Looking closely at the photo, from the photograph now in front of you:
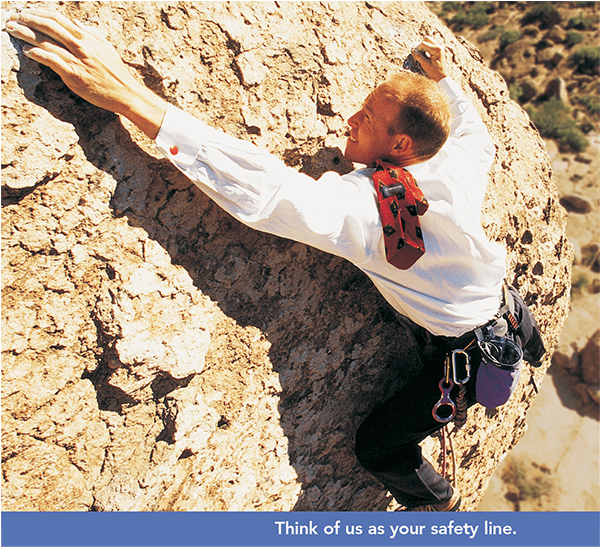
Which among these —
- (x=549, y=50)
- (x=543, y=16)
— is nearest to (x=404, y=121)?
(x=549, y=50)

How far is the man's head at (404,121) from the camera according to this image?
1.51m

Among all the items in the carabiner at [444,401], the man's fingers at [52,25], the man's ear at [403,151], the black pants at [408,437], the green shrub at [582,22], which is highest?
the green shrub at [582,22]

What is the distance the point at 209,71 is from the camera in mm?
1709

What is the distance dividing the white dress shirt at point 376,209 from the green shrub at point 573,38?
8923 mm

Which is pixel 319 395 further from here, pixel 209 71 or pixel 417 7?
pixel 417 7

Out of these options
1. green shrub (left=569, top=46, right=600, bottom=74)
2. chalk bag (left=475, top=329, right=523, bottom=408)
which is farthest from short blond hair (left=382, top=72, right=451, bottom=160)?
green shrub (left=569, top=46, right=600, bottom=74)

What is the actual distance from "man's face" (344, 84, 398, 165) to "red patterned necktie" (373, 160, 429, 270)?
12 cm

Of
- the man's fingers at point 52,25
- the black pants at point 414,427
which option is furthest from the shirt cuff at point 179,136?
the black pants at point 414,427

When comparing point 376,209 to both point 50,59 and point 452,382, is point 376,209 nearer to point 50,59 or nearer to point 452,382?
point 452,382

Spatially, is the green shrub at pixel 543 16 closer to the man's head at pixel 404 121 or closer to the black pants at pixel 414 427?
the black pants at pixel 414 427

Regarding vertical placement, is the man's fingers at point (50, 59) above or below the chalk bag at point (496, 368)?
above

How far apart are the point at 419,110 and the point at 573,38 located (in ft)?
31.1

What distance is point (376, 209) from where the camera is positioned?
59.2 inches

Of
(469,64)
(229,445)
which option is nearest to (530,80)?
(469,64)
